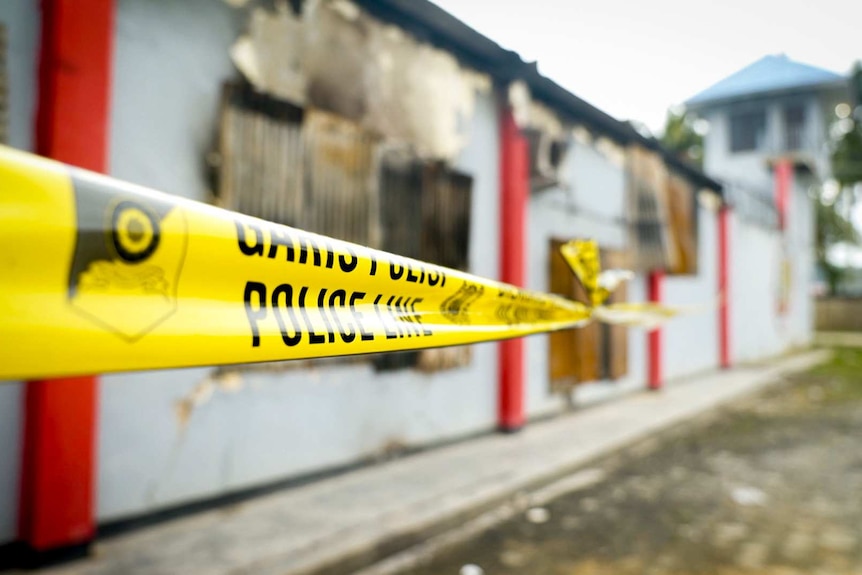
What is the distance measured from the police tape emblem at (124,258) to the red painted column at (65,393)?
100 inches

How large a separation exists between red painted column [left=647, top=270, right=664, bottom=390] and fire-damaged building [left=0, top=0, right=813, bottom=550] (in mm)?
2197

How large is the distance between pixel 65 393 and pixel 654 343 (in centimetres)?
1015

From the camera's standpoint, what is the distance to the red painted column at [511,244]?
23.7 feet

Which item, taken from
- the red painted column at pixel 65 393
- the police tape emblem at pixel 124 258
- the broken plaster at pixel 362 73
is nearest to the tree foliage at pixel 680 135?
the broken plaster at pixel 362 73

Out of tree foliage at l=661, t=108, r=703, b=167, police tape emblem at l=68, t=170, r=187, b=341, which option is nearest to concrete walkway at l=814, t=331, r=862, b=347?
tree foliage at l=661, t=108, r=703, b=167

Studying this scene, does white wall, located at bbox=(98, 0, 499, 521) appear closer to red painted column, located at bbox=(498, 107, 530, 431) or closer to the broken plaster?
the broken plaster

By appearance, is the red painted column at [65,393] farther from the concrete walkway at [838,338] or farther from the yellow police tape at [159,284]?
the concrete walkway at [838,338]

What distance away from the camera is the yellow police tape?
3.77ft

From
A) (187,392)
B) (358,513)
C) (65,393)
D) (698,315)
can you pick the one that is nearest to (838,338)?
(698,315)

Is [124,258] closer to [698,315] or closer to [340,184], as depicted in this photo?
[340,184]

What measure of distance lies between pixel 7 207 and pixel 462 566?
11.4ft

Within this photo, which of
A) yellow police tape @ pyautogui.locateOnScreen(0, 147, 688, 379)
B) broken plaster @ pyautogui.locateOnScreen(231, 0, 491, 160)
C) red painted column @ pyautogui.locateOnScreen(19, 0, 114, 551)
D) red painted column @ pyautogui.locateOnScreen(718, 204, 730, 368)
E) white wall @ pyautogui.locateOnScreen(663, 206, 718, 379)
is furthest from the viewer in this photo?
red painted column @ pyautogui.locateOnScreen(718, 204, 730, 368)

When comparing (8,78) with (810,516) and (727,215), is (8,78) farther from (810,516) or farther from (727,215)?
(727,215)

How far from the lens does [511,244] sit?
727 cm
